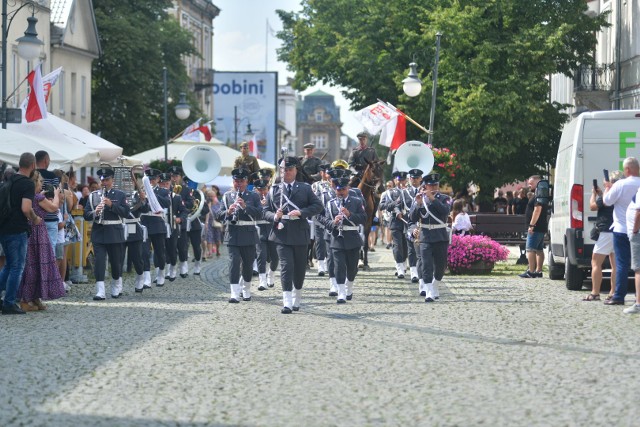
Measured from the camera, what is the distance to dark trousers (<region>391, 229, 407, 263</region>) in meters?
25.6

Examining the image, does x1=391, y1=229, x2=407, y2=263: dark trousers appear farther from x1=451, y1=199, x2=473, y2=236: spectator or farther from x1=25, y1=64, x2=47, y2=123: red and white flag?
x1=25, y1=64, x2=47, y2=123: red and white flag

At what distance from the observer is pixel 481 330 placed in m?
15.5

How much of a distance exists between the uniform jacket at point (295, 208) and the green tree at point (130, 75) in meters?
43.6

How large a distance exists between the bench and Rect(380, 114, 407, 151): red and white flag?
307 cm

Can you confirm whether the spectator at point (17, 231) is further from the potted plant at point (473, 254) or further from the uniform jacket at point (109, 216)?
the potted plant at point (473, 254)

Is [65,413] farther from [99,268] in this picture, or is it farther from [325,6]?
[325,6]

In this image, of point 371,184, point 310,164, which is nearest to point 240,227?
point 310,164

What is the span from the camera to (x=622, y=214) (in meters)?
18.5

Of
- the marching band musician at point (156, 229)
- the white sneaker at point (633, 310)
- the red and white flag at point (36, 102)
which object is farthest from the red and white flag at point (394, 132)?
the white sneaker at point (633, 310)

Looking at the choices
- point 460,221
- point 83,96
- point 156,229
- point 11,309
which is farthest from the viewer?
point 83,96

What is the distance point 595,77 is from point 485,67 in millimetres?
4898

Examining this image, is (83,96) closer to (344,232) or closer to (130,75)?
(130,75)

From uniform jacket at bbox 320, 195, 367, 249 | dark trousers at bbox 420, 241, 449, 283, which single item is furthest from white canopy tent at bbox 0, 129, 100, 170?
dark trousers at bbox 420, 241, 449, 283

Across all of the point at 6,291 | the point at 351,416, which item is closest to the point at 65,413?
the point at 351,416
